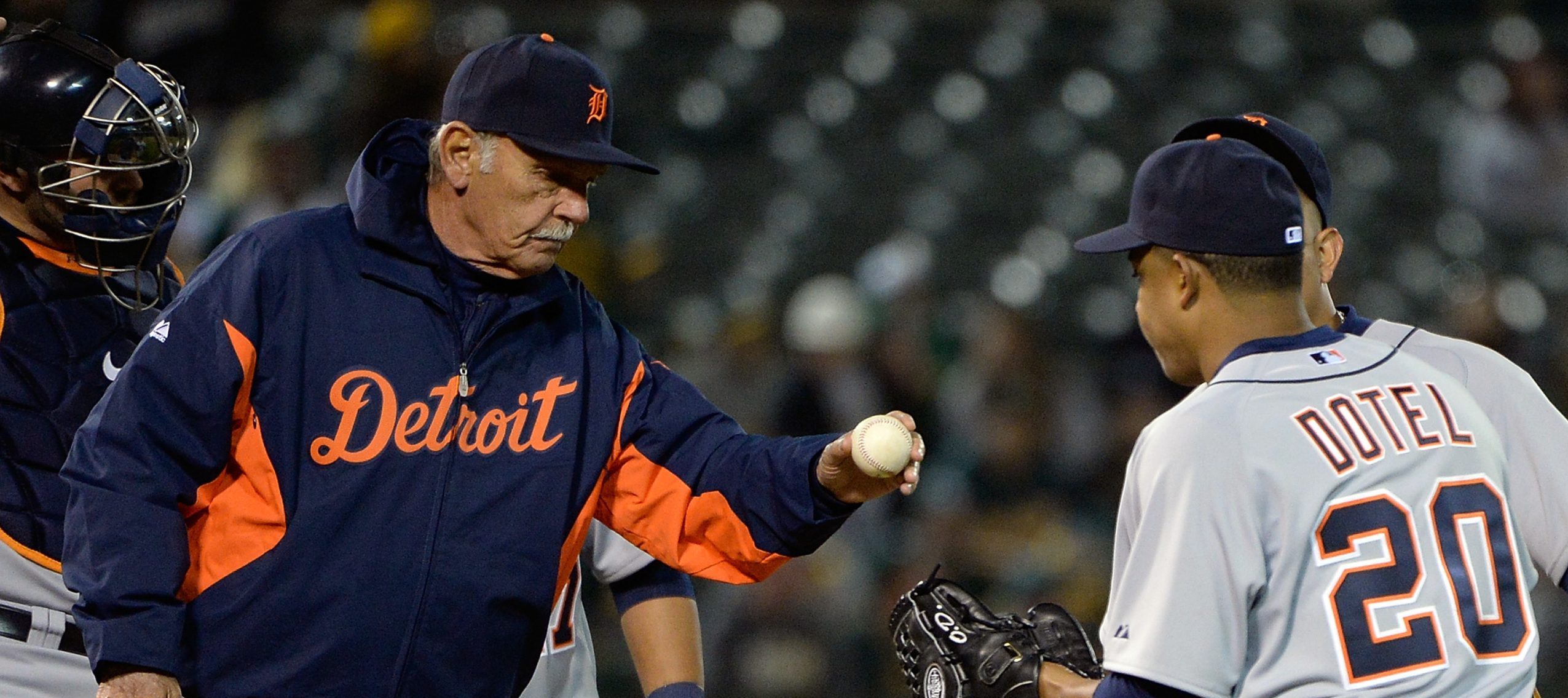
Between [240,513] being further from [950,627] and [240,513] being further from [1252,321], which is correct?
[1252,321]

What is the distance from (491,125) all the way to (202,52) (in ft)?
18.1

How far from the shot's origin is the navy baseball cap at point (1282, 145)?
2895mm

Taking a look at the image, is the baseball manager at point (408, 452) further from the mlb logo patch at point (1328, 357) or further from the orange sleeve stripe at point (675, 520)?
the mlb logo patch at point (1328, 357)

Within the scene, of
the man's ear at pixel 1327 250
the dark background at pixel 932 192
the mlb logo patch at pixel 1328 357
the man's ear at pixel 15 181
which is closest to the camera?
the mlb logo patch at pixel 1328 357

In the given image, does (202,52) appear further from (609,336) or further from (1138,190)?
(1138,190)

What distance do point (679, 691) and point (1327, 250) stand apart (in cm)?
148

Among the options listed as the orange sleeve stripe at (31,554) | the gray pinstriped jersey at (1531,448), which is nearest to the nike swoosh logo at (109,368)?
the orange sleeve stripe at (31,554)

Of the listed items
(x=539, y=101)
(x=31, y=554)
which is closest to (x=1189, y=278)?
(x=539, y=101)

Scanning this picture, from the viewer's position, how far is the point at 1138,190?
2.60 meters

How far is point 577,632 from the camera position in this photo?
10.8ft

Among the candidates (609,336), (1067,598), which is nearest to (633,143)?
(1067,598)

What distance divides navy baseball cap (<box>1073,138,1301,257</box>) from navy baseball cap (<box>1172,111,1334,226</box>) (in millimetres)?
331

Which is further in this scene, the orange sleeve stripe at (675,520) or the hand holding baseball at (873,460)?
the orange sleeve stripe at (675,520)

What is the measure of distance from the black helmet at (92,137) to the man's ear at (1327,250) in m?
2.06
